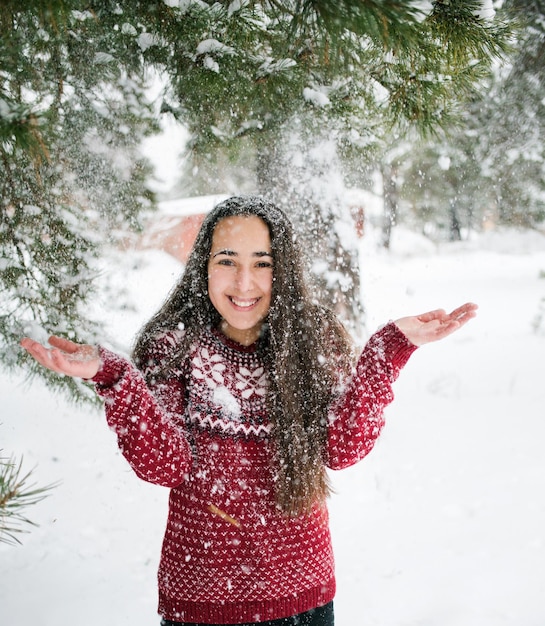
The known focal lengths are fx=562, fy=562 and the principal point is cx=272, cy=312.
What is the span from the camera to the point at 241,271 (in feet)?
5.28

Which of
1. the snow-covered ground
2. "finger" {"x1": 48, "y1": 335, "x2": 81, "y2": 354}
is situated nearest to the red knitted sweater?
"finger" {"x1": 48, "y1": 335, "x2": 81, "y2": 354}

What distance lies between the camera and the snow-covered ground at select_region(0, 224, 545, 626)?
9.05 feet

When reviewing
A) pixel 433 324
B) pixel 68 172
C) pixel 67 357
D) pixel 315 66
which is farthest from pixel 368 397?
pixel 68 172

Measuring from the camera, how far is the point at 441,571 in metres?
3.04

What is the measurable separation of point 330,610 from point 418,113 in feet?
5.28

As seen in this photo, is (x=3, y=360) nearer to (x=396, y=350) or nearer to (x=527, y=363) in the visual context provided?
(x=396, y=350)

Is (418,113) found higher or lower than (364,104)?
lower

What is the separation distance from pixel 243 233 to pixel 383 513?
2.72 metres

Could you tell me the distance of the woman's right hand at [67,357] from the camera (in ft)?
3.90

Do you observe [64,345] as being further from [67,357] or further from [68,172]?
[68,172]

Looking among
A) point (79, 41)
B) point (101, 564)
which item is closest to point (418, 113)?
point (79, 41)

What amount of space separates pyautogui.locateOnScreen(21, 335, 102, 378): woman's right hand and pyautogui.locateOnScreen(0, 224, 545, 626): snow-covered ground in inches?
28.0

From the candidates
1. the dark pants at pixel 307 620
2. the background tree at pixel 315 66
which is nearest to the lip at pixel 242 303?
the background tree at pixel 315 66

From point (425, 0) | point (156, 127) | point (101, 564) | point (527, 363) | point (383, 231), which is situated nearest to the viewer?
point (425, 0)
